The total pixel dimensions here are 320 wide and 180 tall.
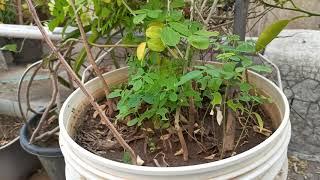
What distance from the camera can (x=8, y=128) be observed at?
169 cm

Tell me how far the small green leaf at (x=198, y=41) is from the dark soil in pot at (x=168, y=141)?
24cm

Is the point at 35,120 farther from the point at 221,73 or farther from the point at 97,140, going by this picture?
the point at 221,73

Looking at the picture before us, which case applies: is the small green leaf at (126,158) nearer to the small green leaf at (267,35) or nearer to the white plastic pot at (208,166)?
the white plastic pot at (208,166)

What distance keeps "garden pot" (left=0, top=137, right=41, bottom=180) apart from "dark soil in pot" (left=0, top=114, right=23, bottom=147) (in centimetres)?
7

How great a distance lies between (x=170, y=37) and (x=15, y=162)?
3.86ft

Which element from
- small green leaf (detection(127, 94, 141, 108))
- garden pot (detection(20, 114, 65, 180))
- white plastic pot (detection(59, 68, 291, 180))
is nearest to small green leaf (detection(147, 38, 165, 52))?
small green leaf (detection(127, 94, 141, 108))

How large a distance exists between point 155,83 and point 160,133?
179mm

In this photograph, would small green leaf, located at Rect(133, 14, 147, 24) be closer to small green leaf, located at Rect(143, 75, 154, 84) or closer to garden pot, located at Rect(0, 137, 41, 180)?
small green leaf, located at Rect(143, 75, 154, 84)

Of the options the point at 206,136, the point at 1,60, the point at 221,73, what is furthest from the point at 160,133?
the point at 1,60

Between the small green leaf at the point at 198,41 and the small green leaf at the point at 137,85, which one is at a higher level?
the small green leaf at the point at 198,41

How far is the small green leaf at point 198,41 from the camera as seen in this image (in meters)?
0.65

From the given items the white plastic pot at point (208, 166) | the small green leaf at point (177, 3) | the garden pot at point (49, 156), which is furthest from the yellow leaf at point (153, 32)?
the garden pot at point (49, 156)

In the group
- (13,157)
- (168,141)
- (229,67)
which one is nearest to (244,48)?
(229,67)

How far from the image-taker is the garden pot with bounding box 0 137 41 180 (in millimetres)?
1526
